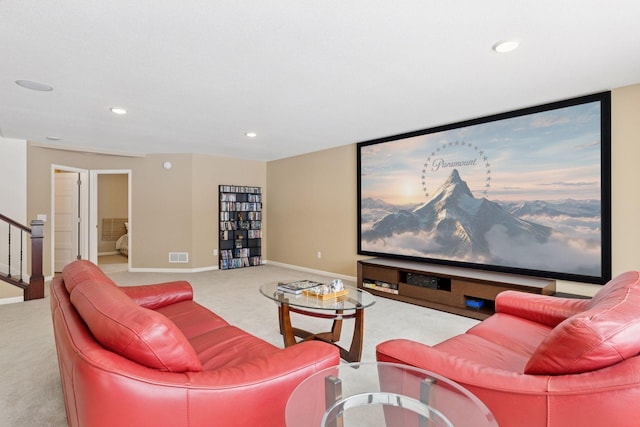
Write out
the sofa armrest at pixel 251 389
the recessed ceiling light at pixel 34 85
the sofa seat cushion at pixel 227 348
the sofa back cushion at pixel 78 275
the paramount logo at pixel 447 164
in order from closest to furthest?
the sofa armrest at pixel 251 389 → the sofa seat cushion at pixel 227 348 → the sofa back cushion at pixel 78 275 → the recessed ceiling light at pixel 34 85 → the paramount logo at pixel 447 164

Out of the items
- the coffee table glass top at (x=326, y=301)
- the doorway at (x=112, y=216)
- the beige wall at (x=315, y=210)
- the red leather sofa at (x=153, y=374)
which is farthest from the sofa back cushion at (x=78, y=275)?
the doorway at (x=112, y=216)

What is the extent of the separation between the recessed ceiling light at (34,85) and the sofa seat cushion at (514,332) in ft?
12.9

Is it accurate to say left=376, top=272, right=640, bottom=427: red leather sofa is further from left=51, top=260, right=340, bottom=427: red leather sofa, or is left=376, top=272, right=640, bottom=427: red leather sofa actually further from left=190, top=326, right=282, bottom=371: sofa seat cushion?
left=190, top=326, right=282, bottom=371: sofa seat cushion

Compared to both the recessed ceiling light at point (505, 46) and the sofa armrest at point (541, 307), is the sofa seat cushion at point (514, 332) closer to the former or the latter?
the sofa armrest at point (541, 307)

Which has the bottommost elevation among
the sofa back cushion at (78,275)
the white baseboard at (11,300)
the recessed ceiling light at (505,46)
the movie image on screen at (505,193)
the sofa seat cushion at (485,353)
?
the white baseboard at (11,300)

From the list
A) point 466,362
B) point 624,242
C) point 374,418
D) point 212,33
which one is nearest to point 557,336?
point 466,362

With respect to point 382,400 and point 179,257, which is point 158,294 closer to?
point 382,400

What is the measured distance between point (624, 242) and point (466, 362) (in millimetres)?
2829

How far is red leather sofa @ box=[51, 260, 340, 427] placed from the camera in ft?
3.39

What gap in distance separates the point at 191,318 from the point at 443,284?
2899mm

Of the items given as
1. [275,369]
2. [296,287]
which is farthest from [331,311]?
[275,369]

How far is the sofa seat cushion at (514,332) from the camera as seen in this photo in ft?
6.11

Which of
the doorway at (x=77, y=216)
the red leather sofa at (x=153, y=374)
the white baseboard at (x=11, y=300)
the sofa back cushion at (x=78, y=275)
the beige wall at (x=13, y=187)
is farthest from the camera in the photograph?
the doorway at (x=77, y=216)

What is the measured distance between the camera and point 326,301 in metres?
2.66
